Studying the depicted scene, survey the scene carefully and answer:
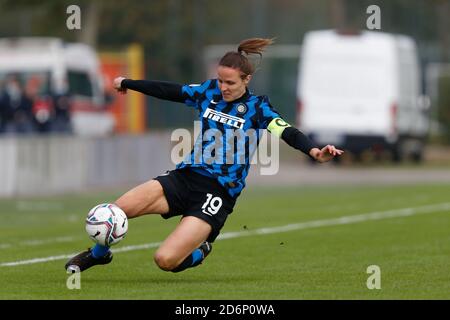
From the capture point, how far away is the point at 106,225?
10.2 m

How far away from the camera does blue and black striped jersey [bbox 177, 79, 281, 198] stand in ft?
34.6

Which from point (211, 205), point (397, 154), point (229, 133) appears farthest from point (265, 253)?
point (397, 154)

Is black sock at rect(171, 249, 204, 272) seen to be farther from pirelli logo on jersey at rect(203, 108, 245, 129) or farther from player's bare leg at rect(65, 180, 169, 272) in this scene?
pirelli logo on jersey at rect(203, 108, 245, 129)

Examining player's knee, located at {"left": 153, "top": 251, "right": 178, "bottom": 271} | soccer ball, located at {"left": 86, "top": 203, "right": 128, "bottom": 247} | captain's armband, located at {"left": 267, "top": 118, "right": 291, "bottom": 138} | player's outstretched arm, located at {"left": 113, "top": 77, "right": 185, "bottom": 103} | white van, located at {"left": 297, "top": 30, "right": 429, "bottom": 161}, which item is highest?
player's outstretched arm, located at {"left": 113, "top": 77, "right": 185, "bottom": 103}

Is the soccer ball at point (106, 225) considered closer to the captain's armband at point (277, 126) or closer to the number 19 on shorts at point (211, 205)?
the number 19 on shorts at point (211, 205)

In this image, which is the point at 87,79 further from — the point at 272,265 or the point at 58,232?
the point at 272,265

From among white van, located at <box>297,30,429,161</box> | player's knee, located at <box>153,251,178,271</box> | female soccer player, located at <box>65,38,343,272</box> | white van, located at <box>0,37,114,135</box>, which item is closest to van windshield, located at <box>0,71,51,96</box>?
white van, located at <box>0,37,114,135</box>

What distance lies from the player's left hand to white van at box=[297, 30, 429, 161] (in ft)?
83.7

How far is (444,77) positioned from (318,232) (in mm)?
29184

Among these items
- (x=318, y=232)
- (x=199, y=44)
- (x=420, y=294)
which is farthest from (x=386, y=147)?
(x=420, y=294)

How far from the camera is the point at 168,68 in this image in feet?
136

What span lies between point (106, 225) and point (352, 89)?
84.8 ft

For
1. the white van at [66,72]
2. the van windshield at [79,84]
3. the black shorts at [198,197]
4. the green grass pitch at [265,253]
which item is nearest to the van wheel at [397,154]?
the white van at [66,72]

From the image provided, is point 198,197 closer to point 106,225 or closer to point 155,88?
point 106,225
